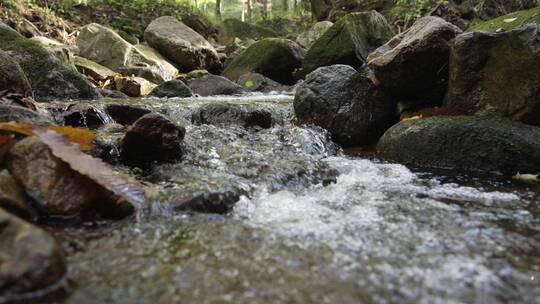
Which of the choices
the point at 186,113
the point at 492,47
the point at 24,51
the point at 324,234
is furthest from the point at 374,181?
the point at 24,51

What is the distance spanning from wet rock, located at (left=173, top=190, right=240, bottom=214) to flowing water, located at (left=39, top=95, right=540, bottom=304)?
0.04 meters

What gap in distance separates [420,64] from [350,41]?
4.96 metres

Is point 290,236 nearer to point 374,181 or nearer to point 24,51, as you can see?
point 374,181

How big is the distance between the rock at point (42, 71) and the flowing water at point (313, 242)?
4.87 metres

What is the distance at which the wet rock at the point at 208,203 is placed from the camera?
2.67 m

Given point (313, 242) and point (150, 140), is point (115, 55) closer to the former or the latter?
point (150, 140)

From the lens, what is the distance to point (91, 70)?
406 inches

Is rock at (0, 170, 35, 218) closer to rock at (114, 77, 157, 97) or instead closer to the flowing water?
the flowing water

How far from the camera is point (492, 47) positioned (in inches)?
168

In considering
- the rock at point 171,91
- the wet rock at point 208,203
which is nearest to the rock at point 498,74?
the wet rock at point 208,203

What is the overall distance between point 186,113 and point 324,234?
188 inches

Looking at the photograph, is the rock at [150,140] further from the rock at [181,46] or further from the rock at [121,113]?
the rock at [181,46]

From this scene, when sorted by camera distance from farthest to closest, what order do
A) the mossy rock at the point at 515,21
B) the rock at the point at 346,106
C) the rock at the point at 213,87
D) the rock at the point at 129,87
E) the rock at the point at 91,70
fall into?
the rock at the point at 213,87 → the rock at the point at 91,70 → the rock at the point at 129,87 → the mossy rock at the point at 515,21 → the rock at the point at 346,106

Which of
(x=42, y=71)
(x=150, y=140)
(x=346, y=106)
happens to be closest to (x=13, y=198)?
(x=150, y=140)
